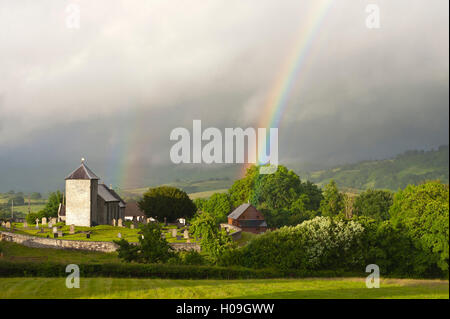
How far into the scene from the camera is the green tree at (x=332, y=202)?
99738 mm

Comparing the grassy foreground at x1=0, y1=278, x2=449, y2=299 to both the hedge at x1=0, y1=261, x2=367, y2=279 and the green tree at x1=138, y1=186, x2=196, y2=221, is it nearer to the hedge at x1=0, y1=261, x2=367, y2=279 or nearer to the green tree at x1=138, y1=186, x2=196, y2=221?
the hedge at x1=0, y1=261, x2=367, y2=279

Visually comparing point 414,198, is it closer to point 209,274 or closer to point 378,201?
point 209,274

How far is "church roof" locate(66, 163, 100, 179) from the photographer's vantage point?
270ft

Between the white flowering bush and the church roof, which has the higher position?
the church roof

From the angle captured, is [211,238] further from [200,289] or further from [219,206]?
[219,206]

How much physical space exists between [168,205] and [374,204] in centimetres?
4155

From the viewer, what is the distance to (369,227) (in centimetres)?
3562

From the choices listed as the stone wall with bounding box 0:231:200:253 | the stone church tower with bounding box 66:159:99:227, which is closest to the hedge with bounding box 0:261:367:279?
the stone wall with bounding box 0:231:200:253

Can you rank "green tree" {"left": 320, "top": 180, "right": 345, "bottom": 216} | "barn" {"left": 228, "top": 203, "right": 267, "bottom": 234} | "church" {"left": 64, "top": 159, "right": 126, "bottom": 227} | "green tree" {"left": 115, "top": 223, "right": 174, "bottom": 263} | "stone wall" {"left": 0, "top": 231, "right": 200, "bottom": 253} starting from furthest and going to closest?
"green tree" {"left": 320, "top": 180, "right": 345, "bottom": 216} < "barn" {"left": 228, "top": 203, "right": 267, "bottom": 234} < "church" {"left": 64, "top": 159, "right": 126, "bottom": 227} < "stone wall" {"left": 0, "top": 231, "right": 200, "bottom": 253} < "green tree" {"left": 115, "top": 223, "right": 174, "bottom": 263}

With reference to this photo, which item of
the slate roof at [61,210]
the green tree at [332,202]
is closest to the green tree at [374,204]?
the green tree at [332,202]

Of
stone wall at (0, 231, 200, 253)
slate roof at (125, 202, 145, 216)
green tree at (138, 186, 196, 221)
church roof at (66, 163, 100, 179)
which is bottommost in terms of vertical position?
stone wall at (0, 231, 200, 253)

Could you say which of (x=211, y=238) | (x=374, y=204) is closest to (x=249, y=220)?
(x=374, y=204)

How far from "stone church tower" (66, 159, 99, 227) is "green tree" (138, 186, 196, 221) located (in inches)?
422
